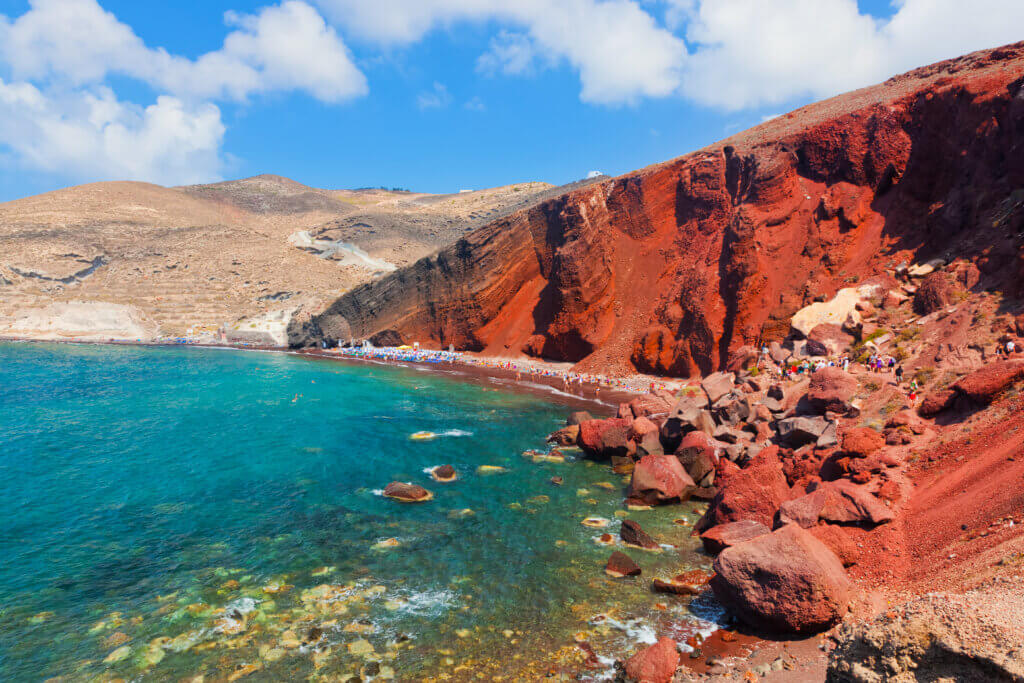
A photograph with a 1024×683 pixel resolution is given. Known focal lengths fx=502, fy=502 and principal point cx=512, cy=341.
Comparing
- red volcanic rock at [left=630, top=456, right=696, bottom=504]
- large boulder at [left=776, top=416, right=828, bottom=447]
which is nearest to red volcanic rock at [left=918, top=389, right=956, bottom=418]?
large boulder at [left=776, top=416, right=828, bottom=447]

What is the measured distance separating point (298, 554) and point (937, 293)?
90.7 feet

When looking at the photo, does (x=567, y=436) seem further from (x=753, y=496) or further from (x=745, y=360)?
(x=745, y=360)

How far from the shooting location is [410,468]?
2234 centimetres

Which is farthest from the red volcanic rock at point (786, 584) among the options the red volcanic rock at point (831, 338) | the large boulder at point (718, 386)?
the red volcanic rock at point (831, 338)

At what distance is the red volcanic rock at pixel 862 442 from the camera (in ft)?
45.9

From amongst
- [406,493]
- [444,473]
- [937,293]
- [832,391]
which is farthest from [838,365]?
[406,493]

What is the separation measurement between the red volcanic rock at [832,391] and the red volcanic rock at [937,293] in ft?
25.5

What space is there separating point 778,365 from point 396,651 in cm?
2571

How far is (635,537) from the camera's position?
47.7 feet

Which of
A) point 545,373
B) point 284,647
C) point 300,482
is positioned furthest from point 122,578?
point 545,373

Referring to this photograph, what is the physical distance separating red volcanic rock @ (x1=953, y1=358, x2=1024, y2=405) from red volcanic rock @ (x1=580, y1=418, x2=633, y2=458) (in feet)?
40.0

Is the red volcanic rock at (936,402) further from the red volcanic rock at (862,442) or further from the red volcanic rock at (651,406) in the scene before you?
the red volcanic rock at (651,406)

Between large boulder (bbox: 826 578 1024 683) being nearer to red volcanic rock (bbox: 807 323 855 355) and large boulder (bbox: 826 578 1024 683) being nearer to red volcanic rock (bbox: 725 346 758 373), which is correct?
red volcanic rock (bbox: 807 323 855 355)

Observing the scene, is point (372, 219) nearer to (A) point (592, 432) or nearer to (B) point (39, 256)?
(B) point (39, 256)
